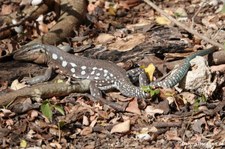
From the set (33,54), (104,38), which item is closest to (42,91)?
(33,54)

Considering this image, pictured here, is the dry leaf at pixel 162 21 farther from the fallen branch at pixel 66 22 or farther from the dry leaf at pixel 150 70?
the dry leaf at pixel 150 70

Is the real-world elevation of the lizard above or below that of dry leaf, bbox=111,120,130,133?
above

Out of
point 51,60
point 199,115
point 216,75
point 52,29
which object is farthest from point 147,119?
point 52,29

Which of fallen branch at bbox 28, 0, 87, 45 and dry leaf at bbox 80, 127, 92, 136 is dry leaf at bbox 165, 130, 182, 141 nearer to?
dry leaf at bbox 80, 127, 92, 136

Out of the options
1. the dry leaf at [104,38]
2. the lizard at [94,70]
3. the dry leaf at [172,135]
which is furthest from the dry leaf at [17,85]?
the dry leaf at [172,135]

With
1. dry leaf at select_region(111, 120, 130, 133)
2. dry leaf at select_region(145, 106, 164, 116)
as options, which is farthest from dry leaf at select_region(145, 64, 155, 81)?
dry leaf at select_region(111, 120, 130, 133)

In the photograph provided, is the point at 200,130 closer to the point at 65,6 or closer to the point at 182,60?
the point at 182,60

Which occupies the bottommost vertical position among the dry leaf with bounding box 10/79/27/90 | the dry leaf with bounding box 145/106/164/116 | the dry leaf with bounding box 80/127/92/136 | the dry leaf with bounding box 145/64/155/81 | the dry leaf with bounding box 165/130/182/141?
the dry leaf with bounding box 80/127/92/136

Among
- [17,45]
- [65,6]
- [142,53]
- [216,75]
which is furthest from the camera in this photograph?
[65,6]
